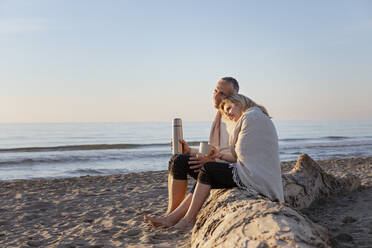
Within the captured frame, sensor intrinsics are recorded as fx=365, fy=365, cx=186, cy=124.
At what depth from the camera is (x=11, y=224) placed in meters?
5.01

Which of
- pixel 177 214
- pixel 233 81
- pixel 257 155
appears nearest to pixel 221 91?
pixel 233 81

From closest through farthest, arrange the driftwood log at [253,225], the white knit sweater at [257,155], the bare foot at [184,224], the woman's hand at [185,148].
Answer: the driftwood log at [253,225]
the white knit sweater at [257,155]
the bare foot at [184,224]
the woman's hand at [185,148]

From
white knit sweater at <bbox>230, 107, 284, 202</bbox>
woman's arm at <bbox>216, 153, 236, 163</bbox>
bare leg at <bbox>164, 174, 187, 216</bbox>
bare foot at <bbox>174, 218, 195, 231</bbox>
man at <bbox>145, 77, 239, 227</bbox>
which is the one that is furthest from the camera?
bare leg at <bbox>164, 174, 187, 216</bbox>

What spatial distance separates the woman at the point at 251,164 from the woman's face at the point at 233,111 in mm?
78

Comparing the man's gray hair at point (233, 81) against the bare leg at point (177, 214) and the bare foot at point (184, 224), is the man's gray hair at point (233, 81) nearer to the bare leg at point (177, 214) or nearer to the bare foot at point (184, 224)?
the bare leg at point (177, 214)

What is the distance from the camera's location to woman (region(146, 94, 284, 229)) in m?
3.51

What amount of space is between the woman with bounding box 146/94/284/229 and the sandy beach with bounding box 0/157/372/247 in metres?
0.66

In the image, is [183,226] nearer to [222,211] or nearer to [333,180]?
[222,211]

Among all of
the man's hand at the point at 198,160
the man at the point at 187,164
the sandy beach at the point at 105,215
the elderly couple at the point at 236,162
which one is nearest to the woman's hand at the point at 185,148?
the man at the point at 187,164

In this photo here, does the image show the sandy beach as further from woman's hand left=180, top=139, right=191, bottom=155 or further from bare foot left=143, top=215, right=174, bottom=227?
woman's hand left=180, top=139, right=191, bottom=155

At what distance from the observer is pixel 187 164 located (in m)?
4.06

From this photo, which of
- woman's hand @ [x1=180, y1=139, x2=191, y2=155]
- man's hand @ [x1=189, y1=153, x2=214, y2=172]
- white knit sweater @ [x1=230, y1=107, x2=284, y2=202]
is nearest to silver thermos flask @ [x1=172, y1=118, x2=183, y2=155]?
woman's hand @ [x1=180, y1=139, x2=191, y2=155]

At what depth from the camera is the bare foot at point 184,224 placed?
12.7 ft

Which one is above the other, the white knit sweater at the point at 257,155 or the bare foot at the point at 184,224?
the white knit sweater at the point at 257,155
